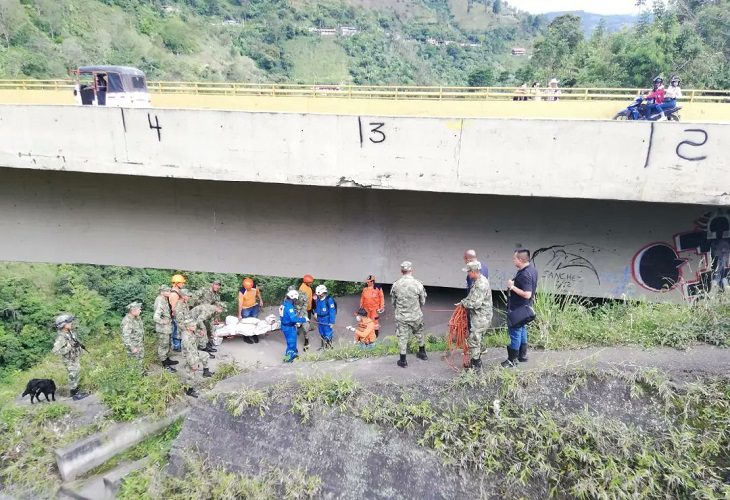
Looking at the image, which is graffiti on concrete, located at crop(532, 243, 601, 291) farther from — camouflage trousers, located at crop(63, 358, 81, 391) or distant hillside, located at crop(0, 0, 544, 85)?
distant hillside, located at crop(0, 0, 544, 85)

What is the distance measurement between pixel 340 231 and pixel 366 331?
2.00m

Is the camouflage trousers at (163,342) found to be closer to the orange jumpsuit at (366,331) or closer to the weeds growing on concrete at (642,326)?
the orange jumpsuit at (366,331)

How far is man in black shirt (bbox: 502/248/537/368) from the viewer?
477cm

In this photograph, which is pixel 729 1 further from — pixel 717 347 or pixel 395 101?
pixel 717 347

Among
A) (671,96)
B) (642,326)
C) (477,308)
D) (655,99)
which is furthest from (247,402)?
(671,96)

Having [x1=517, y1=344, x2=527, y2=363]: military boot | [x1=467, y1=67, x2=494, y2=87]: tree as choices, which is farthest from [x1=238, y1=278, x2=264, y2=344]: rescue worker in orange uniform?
[x1=467, y1=67, x2=494, y2=87]: tree

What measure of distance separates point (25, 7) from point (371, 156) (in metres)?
47.5

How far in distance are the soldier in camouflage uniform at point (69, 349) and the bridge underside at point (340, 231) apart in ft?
9.81

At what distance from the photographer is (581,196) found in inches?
A: 253

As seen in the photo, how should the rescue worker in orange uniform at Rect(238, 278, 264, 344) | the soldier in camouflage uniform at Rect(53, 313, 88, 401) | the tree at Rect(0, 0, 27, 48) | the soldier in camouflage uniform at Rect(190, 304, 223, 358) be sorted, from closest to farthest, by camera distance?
the soldier in camouflage uniform at Rect(53, 313, 88, 401) < the soldier in camouflage uniform at Rect(190, 304, 223, 358) < the rescue worker in orange uniform at Rect(238, 278, 264, 344) < the tree at Rect(0, 0, 27, 48)

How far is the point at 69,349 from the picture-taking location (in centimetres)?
588

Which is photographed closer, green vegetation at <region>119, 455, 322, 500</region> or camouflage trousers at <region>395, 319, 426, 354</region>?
→ green vegetation at <region>119, 455, 322, 500</region>

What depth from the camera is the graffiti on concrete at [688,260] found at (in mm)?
7109

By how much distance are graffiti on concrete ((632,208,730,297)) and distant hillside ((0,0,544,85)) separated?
120ft
